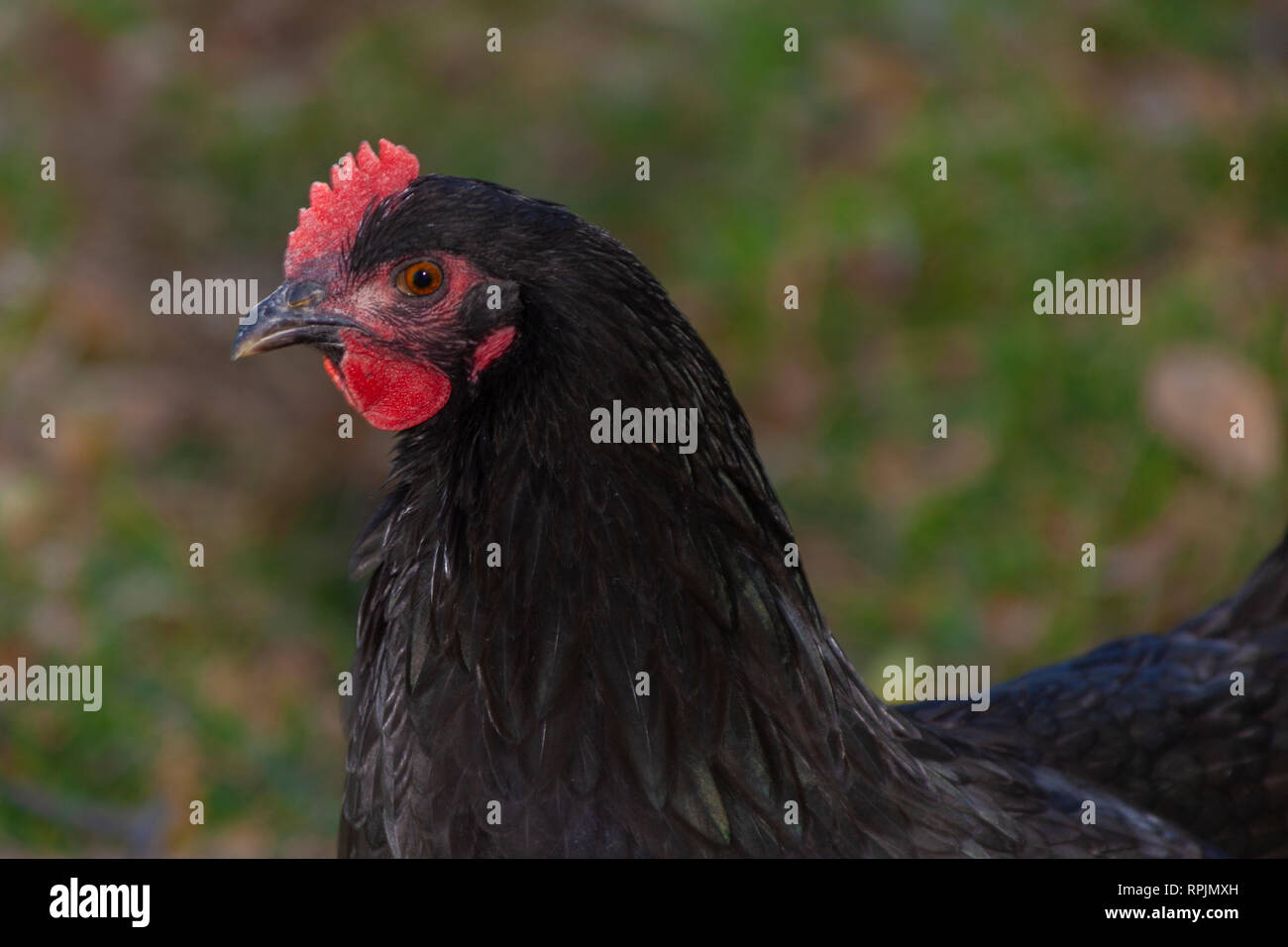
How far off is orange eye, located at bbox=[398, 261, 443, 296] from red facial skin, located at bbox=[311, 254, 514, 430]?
0.01 m

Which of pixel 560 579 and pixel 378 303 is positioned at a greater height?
pixel 378 303

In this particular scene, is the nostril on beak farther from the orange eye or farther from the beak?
the orange eye

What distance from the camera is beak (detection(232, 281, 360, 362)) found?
3.06m

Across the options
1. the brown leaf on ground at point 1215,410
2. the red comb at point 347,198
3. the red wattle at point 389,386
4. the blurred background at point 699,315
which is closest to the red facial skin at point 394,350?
the red wattle at point 389,386

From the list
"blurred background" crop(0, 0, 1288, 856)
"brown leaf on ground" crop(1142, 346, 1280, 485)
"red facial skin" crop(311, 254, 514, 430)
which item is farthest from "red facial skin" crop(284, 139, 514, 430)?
"brown leaf on ground" crop(1142, 346, 1280, 485)

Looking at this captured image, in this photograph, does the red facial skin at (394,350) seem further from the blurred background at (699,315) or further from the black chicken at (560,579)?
the blurred background at (699,315)

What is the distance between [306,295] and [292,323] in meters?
0.06

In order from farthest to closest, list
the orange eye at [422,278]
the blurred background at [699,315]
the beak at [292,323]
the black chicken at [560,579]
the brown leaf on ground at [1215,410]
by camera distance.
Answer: the brown leaf on ground at [1215,410] → the blurred background at [699,315] → the beak at [292,323] → the orange eye at [422,278] → the black chicken at [560,579]

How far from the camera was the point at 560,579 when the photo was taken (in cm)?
283

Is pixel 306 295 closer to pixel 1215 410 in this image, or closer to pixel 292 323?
pixel 292 323

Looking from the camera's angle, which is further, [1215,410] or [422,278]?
[1215,410]

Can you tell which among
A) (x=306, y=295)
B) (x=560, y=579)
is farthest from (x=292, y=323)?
(x=560, y=579)

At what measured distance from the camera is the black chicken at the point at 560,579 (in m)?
2.83

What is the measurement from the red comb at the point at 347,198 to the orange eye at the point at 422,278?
206mm
